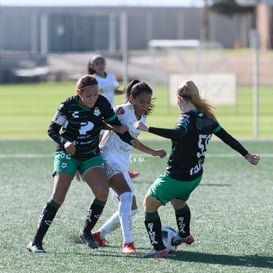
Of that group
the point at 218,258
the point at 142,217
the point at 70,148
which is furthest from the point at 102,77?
the point at 218,258

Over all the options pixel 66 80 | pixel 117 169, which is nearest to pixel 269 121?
pixel 117 169

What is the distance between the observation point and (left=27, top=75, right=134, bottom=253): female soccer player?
885 centimetres

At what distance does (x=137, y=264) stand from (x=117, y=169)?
1105mm

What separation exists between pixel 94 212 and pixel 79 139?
0.75 meters

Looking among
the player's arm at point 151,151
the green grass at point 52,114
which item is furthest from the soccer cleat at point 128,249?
the green grass at point 52,114

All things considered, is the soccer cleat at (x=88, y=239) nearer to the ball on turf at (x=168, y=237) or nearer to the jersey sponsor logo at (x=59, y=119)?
the ball on turf at (x=168, y=237)

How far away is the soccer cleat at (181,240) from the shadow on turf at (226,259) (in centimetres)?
12

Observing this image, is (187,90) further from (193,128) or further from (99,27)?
(99,27)

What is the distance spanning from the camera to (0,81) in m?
54.6

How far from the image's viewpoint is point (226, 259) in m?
8.59

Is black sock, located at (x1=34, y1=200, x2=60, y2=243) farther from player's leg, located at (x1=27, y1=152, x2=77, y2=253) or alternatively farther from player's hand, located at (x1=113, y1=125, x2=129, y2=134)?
player's hand, located at (x1=113, y1=125, x2=129, y2=134)

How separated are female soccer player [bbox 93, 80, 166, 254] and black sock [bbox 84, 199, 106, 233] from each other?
4.2 inches

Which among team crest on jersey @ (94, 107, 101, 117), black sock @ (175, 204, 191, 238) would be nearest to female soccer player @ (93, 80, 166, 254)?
team crest on jersey @ (94, 107, 101, 117)

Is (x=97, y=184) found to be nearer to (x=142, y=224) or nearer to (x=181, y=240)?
(x=181, y=240)
